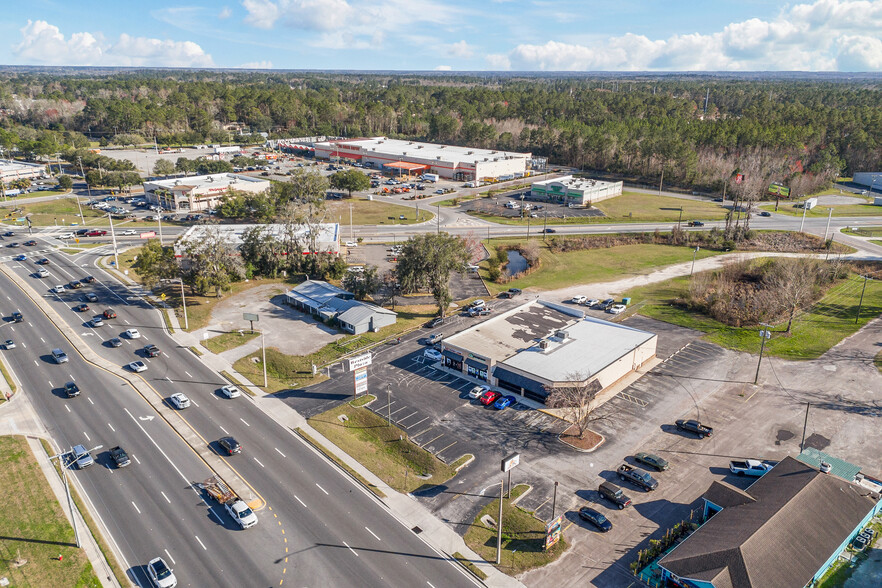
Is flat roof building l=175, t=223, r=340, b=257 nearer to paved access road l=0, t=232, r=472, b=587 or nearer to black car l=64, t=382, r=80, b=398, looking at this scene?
paved access road l=0, t=232, r=472, b=587

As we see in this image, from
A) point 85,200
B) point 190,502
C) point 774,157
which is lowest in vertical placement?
point 190,502

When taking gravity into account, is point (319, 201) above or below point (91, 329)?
above

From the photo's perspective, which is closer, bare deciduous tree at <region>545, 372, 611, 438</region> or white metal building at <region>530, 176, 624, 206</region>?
bare deciduous tree at <region>545, 372, 611, 438</region>

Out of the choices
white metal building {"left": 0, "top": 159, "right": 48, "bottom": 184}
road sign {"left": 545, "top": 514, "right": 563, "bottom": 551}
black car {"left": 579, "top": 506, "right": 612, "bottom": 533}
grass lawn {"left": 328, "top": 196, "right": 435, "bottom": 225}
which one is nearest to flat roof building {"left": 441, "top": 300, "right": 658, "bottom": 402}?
black car {"left": 579, "top": 506, "right": 612, "bottom": 533}

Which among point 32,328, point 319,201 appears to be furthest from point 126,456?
point 319,201

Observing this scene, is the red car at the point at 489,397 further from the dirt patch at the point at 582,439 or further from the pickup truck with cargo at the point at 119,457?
the pickup truck with cargo at the point at 119,457

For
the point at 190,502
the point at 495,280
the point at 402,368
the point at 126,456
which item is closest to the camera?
the point at 190,502

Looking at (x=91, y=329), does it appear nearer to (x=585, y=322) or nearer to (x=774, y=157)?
(x=585, y=322)
